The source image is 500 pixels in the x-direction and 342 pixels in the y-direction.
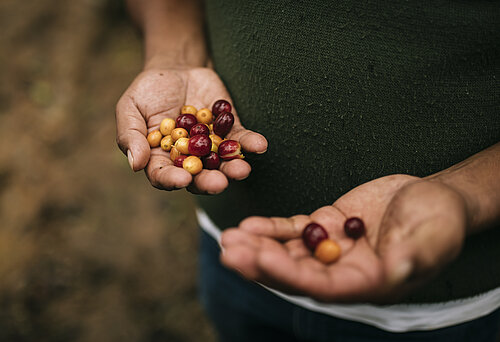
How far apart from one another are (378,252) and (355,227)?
17 centimetres

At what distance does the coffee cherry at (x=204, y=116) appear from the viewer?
2.47 meters

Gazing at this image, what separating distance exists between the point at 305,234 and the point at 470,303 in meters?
1.00

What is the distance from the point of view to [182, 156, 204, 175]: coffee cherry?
6.55 feet

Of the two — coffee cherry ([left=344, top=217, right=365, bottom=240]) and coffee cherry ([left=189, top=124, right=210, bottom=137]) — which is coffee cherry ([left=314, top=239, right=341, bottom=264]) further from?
coffee cherry ([left=189, top=124, right=210, bottom=137])

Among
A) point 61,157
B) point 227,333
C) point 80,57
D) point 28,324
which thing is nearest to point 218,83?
point 227,333

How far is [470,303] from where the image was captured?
2045mm

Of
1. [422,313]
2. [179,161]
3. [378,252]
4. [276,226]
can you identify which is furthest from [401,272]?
[179,161]

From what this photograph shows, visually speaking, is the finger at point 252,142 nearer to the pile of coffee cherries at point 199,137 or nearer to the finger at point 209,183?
the pile of coffee cherries at point 199,137

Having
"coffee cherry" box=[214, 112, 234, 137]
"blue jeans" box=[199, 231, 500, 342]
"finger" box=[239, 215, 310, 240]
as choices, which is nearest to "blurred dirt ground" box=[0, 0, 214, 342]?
"blue jeans" box=[199, 231, 500, 342]

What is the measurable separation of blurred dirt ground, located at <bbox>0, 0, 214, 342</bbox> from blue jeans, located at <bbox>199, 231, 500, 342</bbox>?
215 centimetres

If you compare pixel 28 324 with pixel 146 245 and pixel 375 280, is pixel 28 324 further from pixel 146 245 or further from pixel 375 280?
pixel 375 280

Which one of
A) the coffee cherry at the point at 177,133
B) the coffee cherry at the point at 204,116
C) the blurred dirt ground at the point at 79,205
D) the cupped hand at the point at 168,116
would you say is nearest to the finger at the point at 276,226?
the cupped hand at the point at 168,116

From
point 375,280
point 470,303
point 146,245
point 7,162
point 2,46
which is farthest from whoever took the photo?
point 2,46

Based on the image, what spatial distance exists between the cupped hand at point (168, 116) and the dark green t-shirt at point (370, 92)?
0.26 m
